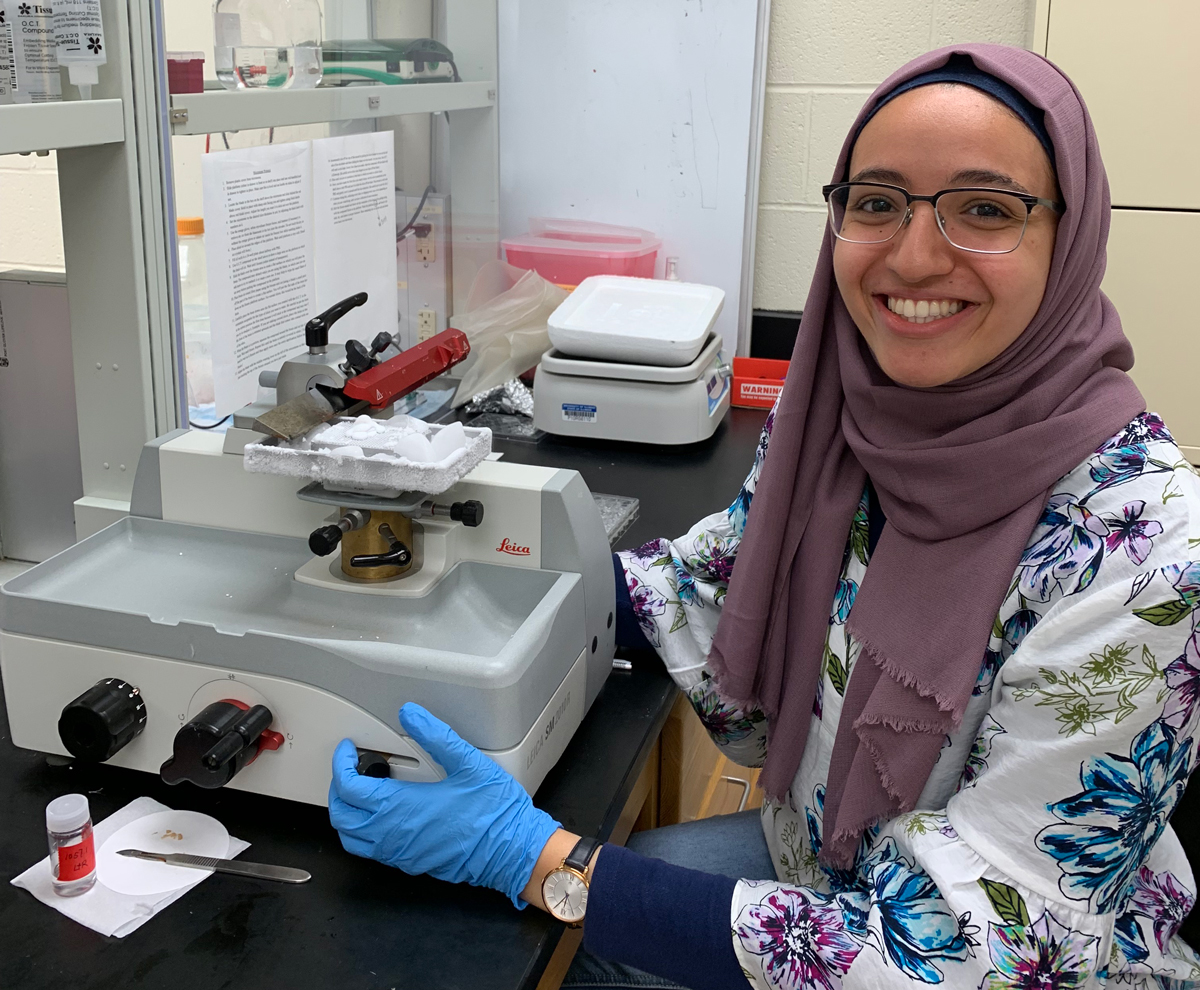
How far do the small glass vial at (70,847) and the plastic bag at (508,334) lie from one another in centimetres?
146

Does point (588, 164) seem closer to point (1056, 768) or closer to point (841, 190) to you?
point (841, 190)

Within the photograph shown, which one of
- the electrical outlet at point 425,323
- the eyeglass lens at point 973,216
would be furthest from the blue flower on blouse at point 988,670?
the electrical outlet at point 425,323

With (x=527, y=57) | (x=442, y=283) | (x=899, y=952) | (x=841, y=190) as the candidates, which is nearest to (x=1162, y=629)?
(x=899, y=952)

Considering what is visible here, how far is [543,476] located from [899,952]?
56 centimetres

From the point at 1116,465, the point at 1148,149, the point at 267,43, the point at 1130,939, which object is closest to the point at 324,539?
the point at 1116,465

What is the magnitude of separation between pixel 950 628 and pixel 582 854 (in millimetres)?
382

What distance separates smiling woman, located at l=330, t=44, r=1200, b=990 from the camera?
831 mm

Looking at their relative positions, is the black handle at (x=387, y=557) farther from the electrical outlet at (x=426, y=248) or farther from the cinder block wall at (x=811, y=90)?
the cinder block wall at (x=811, y=90)

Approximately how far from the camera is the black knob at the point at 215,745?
3.02ft

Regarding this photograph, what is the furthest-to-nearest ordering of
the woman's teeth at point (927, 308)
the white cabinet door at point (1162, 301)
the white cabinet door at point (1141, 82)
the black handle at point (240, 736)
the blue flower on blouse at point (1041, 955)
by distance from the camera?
the white cabinet door at point (1162, 301) → the white cabinet door at point (1141, 82) → the woman's teeth at point (927, 308) → the black handle at point (240, 736) → the blue flower on blouse at point (1041, 955)

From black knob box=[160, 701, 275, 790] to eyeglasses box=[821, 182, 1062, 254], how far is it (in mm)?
729

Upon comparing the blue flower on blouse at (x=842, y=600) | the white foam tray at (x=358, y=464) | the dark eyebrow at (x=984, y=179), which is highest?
the dark eyebrow at (x=984, y=179)

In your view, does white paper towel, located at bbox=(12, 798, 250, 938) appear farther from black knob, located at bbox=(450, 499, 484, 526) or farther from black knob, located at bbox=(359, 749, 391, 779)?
black knob, located at bbox=(450, 499, 484, 526)

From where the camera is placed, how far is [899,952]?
84cm
